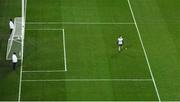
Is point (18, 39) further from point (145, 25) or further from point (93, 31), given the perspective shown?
point (145, 25)

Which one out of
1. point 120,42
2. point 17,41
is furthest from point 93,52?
point 17,41

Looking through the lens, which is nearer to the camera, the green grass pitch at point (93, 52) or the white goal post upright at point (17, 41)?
the green grass pitch at point (93, 52)

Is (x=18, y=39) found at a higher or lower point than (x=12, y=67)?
higher

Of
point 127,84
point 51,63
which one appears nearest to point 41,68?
point 51,63

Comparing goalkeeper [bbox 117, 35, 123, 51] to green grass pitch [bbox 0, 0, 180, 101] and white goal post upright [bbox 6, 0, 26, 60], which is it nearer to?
green grass pitch [bbox 0, 0, 180, 101]

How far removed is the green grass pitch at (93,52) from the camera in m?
24.6

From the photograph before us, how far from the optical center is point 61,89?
80.7 feet

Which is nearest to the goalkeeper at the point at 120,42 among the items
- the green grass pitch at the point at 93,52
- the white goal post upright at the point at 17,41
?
Answer: the green grass pitch at the point at 93,52

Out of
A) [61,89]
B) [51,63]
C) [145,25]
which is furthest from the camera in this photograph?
[145,25]

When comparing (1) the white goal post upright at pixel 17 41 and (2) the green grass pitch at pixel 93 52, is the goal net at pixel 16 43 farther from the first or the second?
(2) the green grass pitch at pixel 93 52

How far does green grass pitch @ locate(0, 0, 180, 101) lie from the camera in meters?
24.6

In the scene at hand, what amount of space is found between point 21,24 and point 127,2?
824 cm

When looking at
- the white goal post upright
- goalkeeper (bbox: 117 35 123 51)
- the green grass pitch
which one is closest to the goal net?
the white goal post upright

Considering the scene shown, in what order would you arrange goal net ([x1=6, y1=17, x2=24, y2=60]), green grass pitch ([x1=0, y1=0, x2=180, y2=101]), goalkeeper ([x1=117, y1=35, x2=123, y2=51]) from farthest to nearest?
1. goalkeeper ([x1=117, y1=35, x2=123, y2=51])
2. goal net ([x1=6, y1=17, x2=24, y2=60])
3. green grass pitch ([x1=0, y1=0, x2=180, y2=101])
